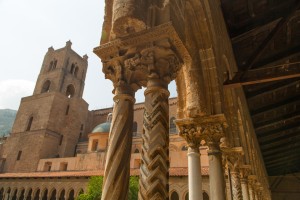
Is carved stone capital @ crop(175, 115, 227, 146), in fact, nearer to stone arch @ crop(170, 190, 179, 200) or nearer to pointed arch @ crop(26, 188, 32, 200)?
stone arch @ crop(170, 190, 179, 200)

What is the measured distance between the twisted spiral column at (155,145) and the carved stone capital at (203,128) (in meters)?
2.49

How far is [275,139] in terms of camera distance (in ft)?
42.7

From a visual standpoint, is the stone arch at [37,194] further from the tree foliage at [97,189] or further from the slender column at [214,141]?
the slender column at [214,141]

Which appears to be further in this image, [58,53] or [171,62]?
[58,53]

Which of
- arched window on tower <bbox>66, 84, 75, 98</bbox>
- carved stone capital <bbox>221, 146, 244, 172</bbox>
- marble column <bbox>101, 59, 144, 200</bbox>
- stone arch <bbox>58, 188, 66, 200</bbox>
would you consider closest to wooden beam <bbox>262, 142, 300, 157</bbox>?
carved stone capital <bbox>221, 146, 244, 172</bbox>

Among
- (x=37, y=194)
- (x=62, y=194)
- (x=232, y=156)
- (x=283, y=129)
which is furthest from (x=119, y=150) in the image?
(x=37, y=194)

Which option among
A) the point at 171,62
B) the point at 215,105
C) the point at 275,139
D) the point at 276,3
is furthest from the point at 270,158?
the point at 171,62

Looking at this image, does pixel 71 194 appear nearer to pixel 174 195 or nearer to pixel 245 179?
pixel 174 195

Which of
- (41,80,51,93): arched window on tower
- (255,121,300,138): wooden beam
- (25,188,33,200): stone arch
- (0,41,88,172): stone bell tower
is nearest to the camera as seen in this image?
(255,121,300,138): wooden beam

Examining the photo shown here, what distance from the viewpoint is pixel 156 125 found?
247 centimetres

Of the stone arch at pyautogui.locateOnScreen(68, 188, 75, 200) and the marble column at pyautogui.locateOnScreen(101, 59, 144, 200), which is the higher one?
the stone arch at pyautogui.locateOnScreen(68, 188, 75, 200)

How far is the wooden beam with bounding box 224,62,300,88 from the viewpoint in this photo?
4449mm

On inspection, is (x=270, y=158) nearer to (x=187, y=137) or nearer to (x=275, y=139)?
(x=275, y=139)

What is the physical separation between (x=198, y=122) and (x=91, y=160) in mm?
22775
